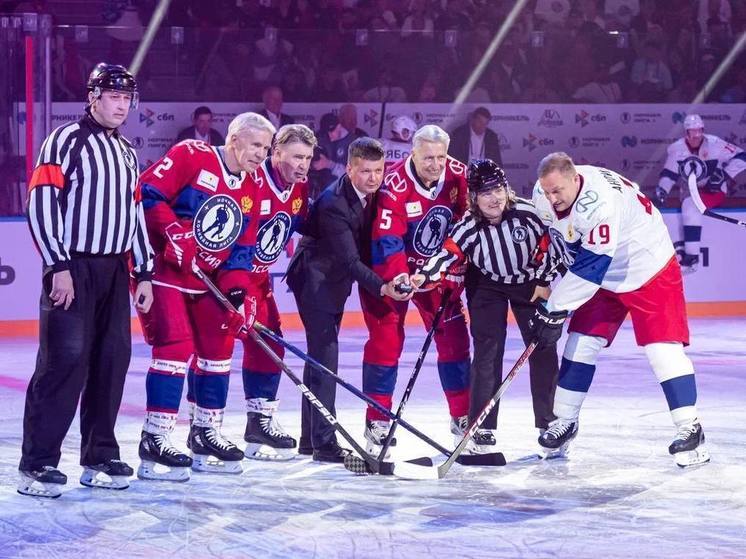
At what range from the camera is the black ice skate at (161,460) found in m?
4.18

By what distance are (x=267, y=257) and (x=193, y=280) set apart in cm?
40

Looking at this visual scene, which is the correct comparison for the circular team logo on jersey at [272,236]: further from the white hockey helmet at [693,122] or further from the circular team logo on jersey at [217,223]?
the white hockey helmet at [693,122]

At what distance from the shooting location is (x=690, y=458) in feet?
14.5

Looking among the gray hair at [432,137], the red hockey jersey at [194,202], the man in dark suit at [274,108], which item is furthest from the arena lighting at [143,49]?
the red hockey jersey at [194,202]

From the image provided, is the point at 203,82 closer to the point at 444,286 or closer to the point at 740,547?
the point at 444,286

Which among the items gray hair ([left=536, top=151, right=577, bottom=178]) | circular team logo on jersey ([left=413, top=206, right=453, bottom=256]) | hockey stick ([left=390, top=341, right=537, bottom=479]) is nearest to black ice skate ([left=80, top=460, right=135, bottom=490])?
hockey stick ([left=390, top=341, right=537, bottom=479])

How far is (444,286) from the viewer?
4828 mm

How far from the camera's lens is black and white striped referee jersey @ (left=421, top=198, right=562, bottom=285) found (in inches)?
181

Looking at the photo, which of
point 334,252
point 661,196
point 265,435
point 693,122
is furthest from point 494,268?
point 693,122

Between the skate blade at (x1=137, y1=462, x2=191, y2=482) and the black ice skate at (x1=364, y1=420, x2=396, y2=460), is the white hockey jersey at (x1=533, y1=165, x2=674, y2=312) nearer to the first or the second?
the black ice skate at (x1=364, y1=420, x2=396, y2=460)

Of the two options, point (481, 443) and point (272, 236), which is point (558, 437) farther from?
point (272, 236)

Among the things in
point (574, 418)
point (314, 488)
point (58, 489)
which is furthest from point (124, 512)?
point (574, 418)

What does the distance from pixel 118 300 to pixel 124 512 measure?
2.17 feet

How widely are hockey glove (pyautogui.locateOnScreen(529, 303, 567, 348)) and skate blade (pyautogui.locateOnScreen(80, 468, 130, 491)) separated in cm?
147
